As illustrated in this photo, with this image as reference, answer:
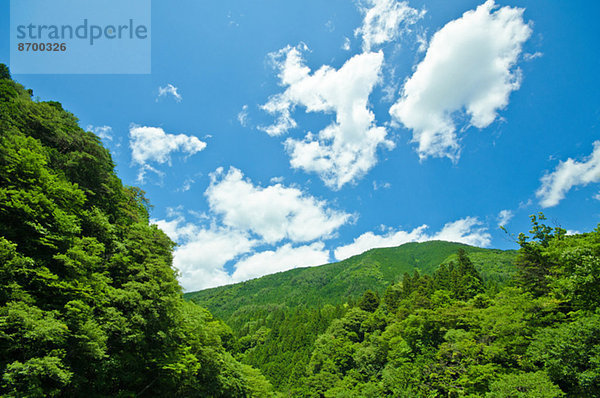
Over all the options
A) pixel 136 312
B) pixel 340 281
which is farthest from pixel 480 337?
pixel 340 281

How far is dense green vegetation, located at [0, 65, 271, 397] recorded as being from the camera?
1177cm

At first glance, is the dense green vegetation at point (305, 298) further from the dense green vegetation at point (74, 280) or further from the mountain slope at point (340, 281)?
the dense green vegetation at point (74, 280)

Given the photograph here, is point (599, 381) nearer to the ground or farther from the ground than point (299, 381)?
farther from the ground

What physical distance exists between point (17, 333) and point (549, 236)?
105 ft

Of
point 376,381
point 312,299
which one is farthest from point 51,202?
point 312,299

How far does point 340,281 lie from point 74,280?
521ft

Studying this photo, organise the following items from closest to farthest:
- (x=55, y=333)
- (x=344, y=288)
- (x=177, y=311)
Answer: (x=55, y=333), (x=177, y=311), (x=344, y=288)

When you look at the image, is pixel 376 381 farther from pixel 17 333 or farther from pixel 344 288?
pixel 344 288

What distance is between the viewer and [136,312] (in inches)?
673

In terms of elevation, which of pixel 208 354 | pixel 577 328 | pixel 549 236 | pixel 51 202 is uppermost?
pixel 51 202

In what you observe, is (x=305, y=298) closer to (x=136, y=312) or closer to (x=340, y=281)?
(x=340, y=281)

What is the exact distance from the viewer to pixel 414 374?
28.7 m

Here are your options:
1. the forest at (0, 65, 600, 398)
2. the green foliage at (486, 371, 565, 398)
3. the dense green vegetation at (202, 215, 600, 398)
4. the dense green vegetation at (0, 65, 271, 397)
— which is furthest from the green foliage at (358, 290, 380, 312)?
the dense green vegetation at (0, 65, 271, 397)

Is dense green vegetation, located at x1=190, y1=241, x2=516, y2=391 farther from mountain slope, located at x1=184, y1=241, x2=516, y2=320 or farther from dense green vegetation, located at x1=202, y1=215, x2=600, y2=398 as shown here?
dense green vegetation, located at x1=202, y1=215, x2=600, y2=398
